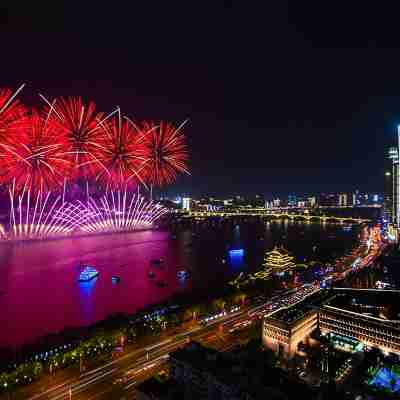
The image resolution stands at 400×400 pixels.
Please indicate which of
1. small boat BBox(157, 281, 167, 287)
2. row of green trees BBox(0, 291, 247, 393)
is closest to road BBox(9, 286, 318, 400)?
row of green trees BBox(0, 291, 247, 393)

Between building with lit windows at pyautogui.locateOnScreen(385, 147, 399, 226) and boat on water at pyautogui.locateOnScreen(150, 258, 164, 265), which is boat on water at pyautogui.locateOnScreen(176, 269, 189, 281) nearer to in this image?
boat on water at pyautogui.locateOnScreen(150, 258, 164, 265)

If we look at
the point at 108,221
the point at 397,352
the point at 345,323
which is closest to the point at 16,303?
the point at 345,323

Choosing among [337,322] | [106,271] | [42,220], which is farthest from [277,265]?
[42,220]

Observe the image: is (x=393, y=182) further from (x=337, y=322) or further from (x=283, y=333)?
(x=283, y=333)

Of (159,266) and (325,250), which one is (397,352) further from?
(325,250)

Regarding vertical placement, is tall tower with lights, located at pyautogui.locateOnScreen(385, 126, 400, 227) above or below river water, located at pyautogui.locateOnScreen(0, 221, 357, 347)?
above

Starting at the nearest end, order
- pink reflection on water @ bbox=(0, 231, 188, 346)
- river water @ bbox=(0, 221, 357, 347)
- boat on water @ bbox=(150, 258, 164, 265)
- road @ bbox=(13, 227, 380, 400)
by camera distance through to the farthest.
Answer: road @ bbox=(13, 227, 380, 400) → pink reflection on water @ bbox=(0, 231, 188, 346) → river water @ bbox=(0, 221, 357, 347) → boat on water @ bbox=(150, 258, 164, 265)

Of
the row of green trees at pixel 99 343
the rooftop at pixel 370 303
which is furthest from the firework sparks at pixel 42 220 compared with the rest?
the rooftop at pixel 370 303
